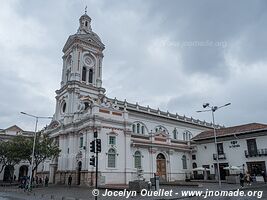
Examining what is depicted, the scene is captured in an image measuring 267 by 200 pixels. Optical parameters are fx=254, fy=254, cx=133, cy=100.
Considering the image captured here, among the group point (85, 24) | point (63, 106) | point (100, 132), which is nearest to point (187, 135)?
point (63, 106)

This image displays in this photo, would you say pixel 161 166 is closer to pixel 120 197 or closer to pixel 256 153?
pixel 256 153

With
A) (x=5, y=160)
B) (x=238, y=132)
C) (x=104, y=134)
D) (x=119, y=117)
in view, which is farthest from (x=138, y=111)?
(x=5, y=160)

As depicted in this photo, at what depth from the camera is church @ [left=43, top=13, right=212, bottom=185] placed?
35.5 metres

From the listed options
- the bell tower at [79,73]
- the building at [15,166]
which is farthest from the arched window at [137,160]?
the building at [15,166]

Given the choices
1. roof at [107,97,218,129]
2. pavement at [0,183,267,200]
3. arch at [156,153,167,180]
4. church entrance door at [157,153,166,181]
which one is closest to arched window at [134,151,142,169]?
arch at [156,153,167,180]

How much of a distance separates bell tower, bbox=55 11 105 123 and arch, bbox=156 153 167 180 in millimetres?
15064

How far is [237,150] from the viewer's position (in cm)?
3969

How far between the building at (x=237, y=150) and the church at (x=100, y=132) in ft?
10.1

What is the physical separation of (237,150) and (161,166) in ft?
39.9

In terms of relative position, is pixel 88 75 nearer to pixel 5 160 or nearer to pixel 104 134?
pixel 104 134

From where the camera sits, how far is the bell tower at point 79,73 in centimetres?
4391

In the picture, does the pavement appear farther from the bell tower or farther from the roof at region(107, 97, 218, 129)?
the roof at region(107, 97, 218, 129)

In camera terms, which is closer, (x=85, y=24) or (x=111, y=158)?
(x=111, y=158)

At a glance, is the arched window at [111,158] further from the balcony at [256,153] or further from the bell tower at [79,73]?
the balcony at [256,153]
